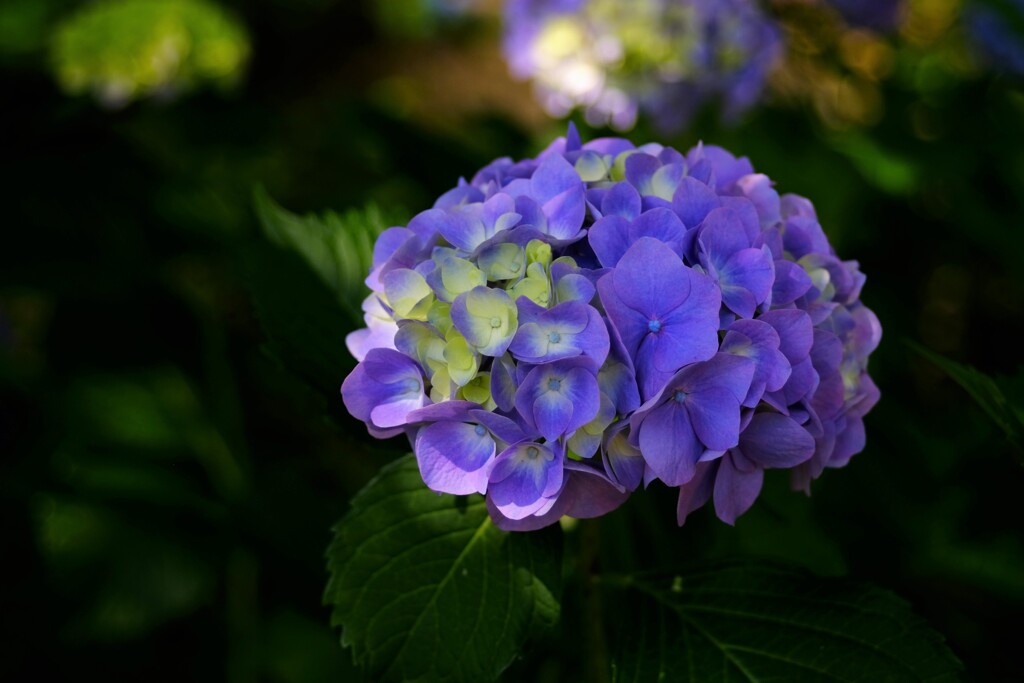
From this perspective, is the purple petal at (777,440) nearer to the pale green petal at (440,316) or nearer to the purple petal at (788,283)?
the purple petal at (788,283)

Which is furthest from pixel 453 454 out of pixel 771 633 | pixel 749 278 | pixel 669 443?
pixel 771 633

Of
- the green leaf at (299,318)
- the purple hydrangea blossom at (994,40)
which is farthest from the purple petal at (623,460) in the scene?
the purple hydrangea blossom at (994,40)

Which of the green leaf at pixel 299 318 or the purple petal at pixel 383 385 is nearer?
the purple petal at pixel 383 385

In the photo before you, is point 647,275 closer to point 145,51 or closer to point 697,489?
point 697,489

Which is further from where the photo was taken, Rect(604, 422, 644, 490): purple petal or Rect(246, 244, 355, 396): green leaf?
Rect(246, 244, 355, 396): green leaf

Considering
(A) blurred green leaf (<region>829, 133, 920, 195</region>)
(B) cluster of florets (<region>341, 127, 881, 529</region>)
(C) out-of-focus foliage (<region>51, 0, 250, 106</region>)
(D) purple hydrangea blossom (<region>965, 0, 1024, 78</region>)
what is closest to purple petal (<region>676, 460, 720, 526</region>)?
(B) cluster of florets (<region>341, 127, 881, 529</region>)

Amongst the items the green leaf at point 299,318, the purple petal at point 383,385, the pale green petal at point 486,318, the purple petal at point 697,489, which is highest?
the pale green petal at point 486,318

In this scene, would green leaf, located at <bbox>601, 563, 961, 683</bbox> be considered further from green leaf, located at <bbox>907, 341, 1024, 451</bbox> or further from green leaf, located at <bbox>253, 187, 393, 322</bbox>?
green leaf, located at <bbox>253, 187, 393, 322</bbox>
